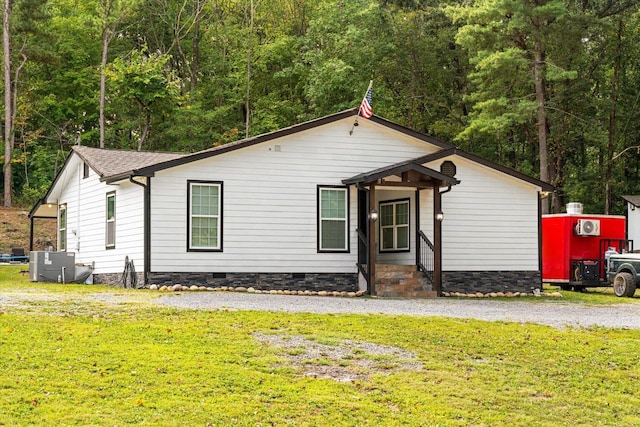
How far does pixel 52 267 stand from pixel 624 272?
15332mm

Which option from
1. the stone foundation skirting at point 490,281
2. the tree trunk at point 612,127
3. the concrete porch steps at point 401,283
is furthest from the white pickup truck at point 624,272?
the tree trunk at point 612,127

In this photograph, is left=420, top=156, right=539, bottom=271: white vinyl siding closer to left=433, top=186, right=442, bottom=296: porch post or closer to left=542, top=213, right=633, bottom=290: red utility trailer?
left=433, top=186, right=442, bottom=296: porch post

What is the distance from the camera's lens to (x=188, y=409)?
8336mm

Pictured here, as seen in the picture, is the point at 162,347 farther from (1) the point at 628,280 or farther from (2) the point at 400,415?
(1) the point at 628,280

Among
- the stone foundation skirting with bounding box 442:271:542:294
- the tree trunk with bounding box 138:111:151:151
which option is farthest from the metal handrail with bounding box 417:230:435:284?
the tree trunk with bounding box 138:111:151:151

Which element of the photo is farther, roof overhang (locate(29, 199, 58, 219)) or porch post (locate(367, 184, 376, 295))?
roof overhang (locate(29, 199, 58, 219))

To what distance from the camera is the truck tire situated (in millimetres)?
24172

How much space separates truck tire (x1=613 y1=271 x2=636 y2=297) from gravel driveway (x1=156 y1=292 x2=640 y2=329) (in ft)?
14.9

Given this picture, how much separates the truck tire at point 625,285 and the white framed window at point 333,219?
8082mm

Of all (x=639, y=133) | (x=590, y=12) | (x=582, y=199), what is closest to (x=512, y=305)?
(x=590, y=12)

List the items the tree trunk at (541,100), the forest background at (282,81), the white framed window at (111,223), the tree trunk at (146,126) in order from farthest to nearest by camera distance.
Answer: the tree trunk at (146,126)
the forest background at (282,81)
the tree trunk at (541,100)
the white framed window at (111,223)

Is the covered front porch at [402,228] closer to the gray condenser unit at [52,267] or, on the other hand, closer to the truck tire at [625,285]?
the truck tire at [625,285]

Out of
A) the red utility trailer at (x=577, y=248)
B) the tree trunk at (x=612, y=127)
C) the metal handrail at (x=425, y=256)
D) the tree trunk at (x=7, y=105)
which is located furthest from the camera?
the tree trunk at (x=7, y=105)

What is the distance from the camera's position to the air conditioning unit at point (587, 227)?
26562 millimetres
